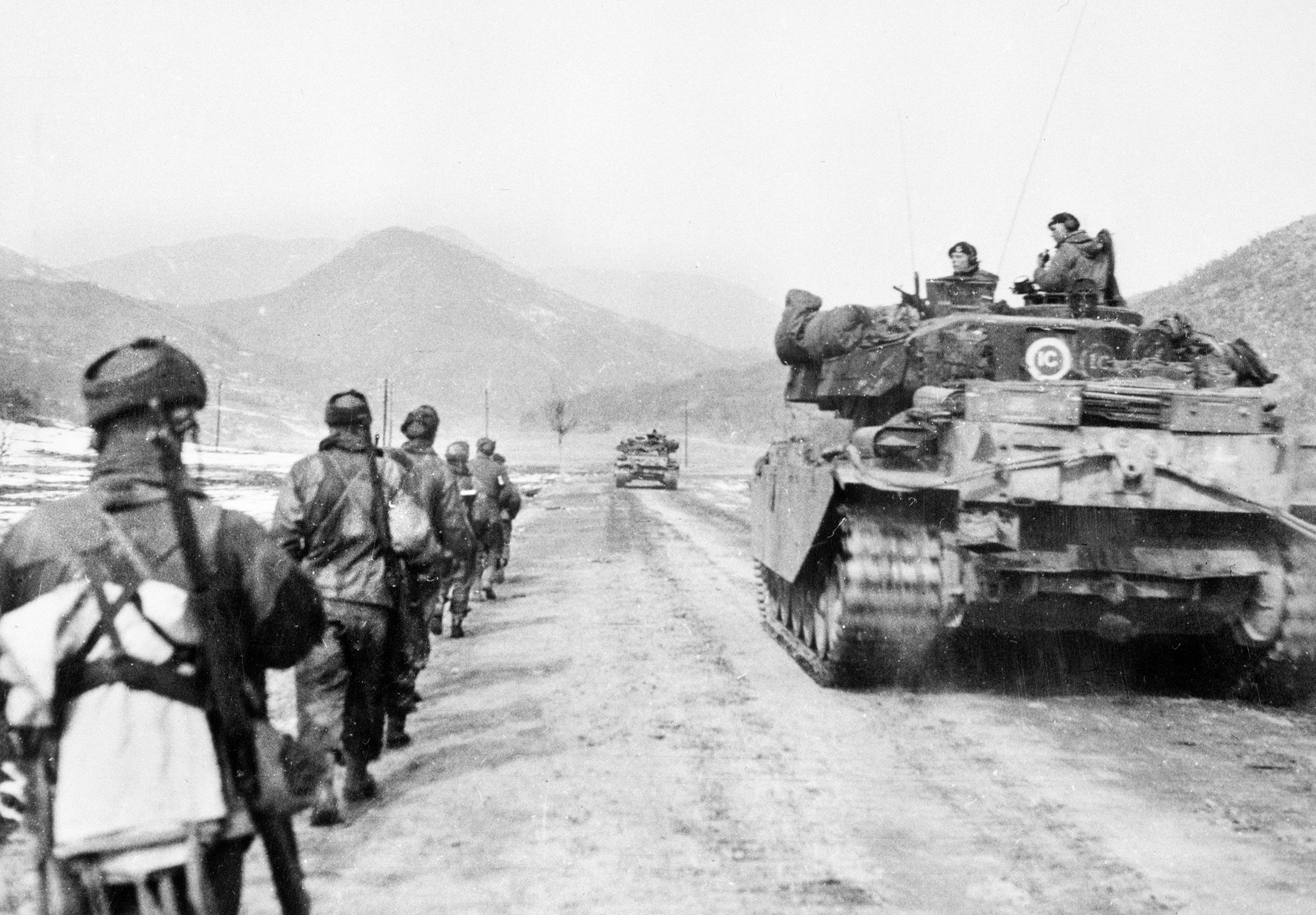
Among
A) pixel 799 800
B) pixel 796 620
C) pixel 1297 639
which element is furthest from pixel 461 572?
pixel 1297 639

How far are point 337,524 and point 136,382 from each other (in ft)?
10.4

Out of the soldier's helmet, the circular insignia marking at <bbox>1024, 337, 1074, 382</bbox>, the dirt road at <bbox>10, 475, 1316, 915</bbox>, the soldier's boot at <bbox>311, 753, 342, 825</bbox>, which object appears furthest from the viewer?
the soldier's helmet

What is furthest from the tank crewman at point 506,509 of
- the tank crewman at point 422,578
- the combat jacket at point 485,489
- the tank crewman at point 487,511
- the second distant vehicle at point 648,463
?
the second distant vehicle at point 648,463

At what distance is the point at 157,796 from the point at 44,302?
362ft

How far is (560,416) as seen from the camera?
191ft

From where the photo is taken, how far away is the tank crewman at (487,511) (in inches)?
490

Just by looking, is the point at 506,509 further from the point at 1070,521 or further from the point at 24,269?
the point at 24,269

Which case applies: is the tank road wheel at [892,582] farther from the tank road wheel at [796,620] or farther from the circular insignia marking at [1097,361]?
the circular insignia marking at [1097,361]

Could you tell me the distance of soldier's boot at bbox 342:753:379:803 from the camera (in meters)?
5.82

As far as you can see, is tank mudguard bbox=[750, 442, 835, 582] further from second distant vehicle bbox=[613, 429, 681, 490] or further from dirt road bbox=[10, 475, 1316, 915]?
second distant vehicle bbox=[613, 429, 681, 490]

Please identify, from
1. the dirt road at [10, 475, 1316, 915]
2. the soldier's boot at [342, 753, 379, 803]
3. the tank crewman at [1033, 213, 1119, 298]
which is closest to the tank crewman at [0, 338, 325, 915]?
the dirt road at [10, 475, 1316, 915]

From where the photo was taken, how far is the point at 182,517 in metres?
2.56

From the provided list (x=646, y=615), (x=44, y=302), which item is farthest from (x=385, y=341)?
(x=646, y=615)

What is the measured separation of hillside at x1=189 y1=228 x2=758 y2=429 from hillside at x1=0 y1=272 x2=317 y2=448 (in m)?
10.4
